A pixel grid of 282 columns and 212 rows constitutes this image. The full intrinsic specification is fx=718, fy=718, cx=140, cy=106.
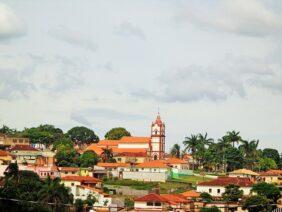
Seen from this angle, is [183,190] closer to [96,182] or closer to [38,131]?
[96,182]

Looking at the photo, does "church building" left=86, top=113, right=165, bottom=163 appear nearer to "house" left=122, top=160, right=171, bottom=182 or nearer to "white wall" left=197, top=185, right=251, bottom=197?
"house" left=122, top=160, right=171, bottom=182

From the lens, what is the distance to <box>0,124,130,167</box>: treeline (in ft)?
331

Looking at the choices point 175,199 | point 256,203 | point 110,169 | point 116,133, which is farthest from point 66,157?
point 256,203

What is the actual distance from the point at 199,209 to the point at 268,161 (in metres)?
47.3

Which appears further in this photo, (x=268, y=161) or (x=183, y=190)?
(x=268, y=161)

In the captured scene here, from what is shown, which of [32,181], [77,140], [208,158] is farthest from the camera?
[77,140]

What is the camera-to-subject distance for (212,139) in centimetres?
11406

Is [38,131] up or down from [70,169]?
up

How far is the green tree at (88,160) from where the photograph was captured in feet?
329

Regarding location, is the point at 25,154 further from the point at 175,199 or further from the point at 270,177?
the point at 175,199

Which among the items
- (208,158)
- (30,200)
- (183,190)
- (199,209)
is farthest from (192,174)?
(30,200)

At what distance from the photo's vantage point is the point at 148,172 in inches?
3644

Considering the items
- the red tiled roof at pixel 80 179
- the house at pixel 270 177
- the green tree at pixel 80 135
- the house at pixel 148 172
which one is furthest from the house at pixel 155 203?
the green tree at pixel 80 135

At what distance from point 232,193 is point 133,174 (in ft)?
69.1
